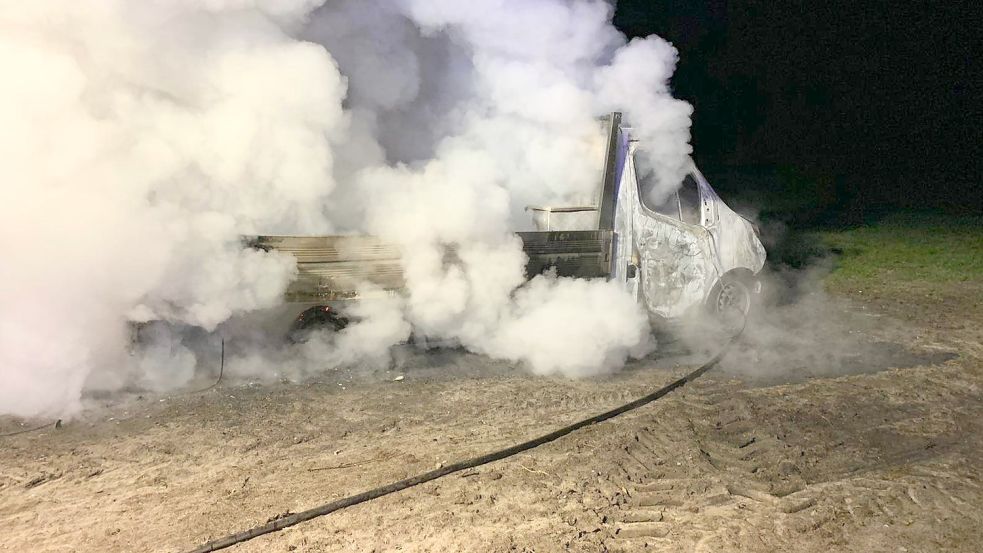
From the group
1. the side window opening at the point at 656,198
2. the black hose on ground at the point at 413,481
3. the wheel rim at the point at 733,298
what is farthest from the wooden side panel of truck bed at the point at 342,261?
the wheel rim at the point at 733,298

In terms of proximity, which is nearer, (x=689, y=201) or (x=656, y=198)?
(x=656, y=198)

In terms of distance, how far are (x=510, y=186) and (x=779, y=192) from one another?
49.8 feet

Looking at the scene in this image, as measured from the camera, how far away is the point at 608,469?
13.9ft

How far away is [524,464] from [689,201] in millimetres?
4266

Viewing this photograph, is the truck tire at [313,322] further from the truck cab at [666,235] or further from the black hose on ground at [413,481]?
the truck cab at [666,235]

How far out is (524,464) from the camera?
429cm

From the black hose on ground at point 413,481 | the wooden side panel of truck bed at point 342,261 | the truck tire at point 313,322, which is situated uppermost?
the wooden side panel of truck bed at point 342,261

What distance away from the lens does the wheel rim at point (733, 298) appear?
7.55m

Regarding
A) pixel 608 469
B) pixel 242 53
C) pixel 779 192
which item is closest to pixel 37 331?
pixel 242 53

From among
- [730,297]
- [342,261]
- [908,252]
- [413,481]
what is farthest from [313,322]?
[908,252]

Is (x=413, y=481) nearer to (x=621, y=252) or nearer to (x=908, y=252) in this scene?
(x=621, y=252)

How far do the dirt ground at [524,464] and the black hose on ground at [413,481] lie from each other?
0.06 metres

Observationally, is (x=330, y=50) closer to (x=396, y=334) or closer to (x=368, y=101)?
(x=368, y=101)

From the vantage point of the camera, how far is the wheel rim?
7547mm
